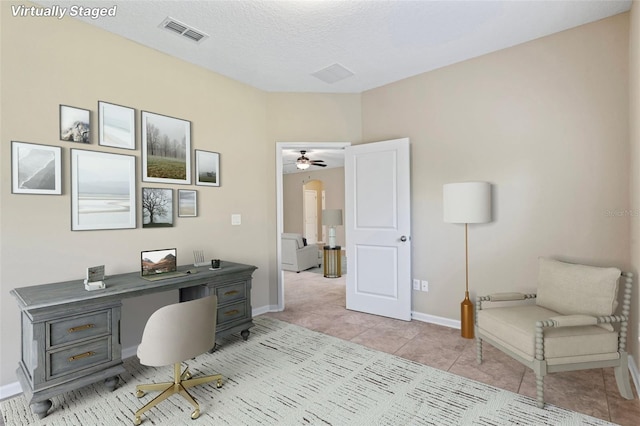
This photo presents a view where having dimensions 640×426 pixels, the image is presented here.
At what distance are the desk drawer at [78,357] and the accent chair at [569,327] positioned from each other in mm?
2925

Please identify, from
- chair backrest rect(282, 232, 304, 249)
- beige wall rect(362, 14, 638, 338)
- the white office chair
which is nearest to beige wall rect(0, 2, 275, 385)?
the white office chair

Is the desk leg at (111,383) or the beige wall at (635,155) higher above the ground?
the beige wall at (635,155)

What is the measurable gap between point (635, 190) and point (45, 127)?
15.0ft

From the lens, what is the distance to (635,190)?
7.85 feet

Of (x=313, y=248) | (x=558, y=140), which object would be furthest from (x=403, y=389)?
(x=313, y=248)

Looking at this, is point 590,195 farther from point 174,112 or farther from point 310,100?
point 174,112

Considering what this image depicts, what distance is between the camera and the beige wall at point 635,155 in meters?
2.28

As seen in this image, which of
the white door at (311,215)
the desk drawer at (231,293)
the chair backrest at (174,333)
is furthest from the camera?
the white door at (311,215)

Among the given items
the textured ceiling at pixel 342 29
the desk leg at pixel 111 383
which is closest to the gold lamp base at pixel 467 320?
the textured ceiling at pixel 342 29

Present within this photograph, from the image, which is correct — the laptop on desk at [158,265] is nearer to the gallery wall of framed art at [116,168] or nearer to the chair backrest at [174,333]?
the gallery wall of framed art at [116,168]

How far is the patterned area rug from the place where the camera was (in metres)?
2.00

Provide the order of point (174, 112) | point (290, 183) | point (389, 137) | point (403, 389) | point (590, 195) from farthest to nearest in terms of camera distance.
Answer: point (290, 183) < point (389, 137) < point (174, 112) < point (590, 195) < point (403, 389)

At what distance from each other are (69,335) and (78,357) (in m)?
0.17

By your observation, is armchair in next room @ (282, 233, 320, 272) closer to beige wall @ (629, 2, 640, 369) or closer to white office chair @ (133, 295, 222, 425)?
white office chair @ (133, 295, 222, 425)
